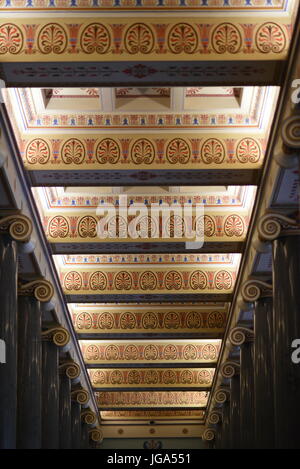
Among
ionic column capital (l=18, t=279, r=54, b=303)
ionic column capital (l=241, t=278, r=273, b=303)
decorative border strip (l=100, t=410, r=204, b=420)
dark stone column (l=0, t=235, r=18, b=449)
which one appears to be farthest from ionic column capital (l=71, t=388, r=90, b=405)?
dark stone column (l=0, t=235, r=18, b=449)

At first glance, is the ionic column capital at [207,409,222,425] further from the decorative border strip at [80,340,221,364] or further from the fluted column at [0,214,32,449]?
the fluted column at [0,214,32,449]

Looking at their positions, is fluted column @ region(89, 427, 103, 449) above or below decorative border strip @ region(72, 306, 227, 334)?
below

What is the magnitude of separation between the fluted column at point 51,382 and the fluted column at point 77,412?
5983mm

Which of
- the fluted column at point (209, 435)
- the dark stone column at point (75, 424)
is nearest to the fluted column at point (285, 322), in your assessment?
the dark stone column at point (75, 424)

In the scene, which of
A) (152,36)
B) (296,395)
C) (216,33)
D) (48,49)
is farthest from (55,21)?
(296,395)

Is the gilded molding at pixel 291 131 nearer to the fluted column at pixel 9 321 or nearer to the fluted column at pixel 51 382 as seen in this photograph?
the fluted column at pixel 9 321

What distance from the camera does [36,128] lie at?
15.6m

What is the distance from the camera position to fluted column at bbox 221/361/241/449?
78.5 ft

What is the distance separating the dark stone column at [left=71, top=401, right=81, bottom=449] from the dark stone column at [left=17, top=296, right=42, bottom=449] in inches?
400

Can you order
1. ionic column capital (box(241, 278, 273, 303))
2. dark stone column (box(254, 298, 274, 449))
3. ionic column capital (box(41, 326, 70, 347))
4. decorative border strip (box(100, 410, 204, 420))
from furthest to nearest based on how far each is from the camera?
decorative border strip (box(100, 410, 204, 420)), ionic column capital (box(41, 326, 70, 347)), ionic column capital (box(241, 278, 273, 303)), dark stone column (box(254, 298, 274, 449))

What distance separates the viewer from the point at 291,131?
1185 cm

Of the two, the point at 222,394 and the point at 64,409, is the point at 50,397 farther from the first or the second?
the point at 222,394

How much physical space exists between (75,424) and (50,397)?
24.3 ft

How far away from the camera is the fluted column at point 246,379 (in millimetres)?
20438
